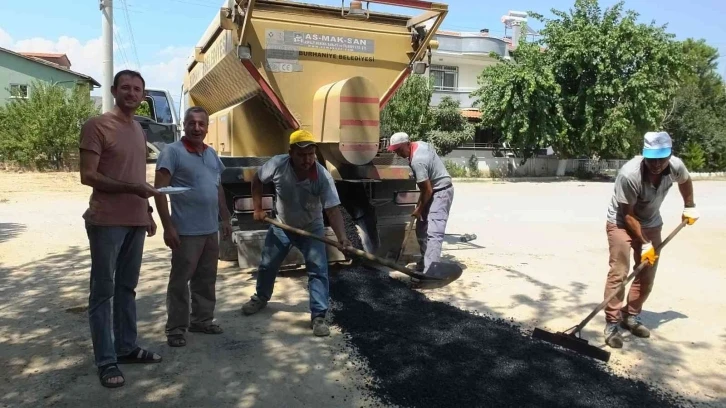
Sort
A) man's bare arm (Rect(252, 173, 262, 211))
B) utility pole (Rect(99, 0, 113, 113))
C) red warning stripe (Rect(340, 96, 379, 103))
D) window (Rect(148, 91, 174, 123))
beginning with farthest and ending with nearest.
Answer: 1. window (Rect(148, 91, 174, 123))
2. utility pole (Rect(99, 0, 113, 113))
3. red warning stripe (Rect(340, 96, 379, 103))
4. man's bare arm (Rect(252, 173, 262, 211))

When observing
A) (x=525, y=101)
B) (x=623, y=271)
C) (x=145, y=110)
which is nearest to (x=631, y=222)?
(x=623, y=271)

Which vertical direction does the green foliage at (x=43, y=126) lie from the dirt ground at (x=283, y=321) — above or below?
above

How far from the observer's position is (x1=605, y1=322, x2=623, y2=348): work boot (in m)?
3.92

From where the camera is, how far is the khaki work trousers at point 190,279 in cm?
374

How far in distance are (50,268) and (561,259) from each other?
19.1 feet

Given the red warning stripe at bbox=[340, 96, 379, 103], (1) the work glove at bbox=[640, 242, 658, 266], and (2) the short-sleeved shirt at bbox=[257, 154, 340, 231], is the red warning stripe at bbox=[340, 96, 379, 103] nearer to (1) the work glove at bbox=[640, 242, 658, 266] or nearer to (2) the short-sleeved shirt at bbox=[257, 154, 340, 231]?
(2) the short-sleeved shirt at bbox=[257, 154, 340, 231]

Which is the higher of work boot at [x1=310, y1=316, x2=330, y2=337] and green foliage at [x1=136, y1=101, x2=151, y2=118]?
green foliage at [x1=136, y1=101, x2=151, y2=118]

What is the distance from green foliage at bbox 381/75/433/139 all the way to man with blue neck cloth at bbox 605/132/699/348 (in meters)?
17.2

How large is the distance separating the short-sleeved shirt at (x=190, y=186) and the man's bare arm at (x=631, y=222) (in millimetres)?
2869

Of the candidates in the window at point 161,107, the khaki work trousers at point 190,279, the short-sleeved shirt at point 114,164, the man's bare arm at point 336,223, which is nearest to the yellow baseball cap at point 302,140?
the man's bare arm at point 336,223

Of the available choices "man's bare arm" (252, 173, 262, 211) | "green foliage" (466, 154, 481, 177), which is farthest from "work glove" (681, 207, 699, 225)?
"green foliage" (466, 154, 481, 177)

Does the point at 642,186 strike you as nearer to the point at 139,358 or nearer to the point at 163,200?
the point at 163,200

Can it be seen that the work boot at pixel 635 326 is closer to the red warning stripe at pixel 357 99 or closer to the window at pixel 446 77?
the red warning stripe at pixel 357 99

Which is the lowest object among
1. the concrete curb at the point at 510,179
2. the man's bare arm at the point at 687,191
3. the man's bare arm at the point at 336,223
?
the concrete curb at the point at 510,179
